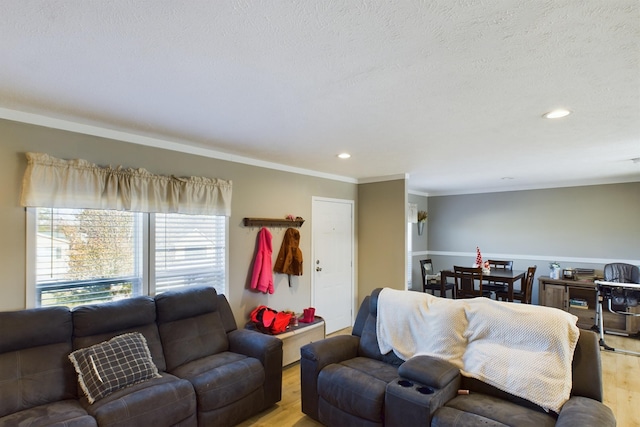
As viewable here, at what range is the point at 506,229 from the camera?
263 inches

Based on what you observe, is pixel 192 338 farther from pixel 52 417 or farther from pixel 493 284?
pixel 493 284

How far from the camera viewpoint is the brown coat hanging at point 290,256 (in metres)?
4.30

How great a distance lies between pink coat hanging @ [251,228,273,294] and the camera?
3969 millimetres

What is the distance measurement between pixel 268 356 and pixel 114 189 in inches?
75.9

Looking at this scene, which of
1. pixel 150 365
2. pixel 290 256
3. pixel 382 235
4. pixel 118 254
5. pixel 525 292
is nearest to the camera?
pixel 150 365

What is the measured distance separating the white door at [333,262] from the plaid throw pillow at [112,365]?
104 inches

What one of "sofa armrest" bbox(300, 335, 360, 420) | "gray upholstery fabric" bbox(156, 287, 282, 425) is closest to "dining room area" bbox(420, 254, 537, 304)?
"sofa armrest" bbox(300, 335, 360, 420)

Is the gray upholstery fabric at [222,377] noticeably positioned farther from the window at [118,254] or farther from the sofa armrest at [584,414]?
the sofa armrest at [584,414]

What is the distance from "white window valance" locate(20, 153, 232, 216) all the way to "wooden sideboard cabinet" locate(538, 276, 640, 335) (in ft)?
17.5

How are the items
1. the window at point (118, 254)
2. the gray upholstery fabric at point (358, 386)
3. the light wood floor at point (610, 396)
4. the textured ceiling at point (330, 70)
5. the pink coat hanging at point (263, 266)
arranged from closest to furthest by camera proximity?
1. the textured ceiling at point (330, 70)
2. the gray upholstery fabric at point (358, 386)
3. the window at point (118, 254)
4. the light wood floor at point (610, 396)
5. the pink coat hanging at point (263, 266)

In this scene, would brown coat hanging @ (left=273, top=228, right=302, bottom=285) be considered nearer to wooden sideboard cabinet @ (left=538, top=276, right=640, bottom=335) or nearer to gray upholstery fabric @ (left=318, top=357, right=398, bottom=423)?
gray upholstery fabric @ (left=318, top=357, right=398, bottom=423)

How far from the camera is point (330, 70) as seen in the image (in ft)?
5.96

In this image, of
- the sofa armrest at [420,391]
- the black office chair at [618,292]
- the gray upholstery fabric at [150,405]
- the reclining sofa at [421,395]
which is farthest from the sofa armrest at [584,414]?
the black office chair at [618,292]

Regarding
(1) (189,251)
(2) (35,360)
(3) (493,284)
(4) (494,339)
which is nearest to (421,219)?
(3) (493,284)
